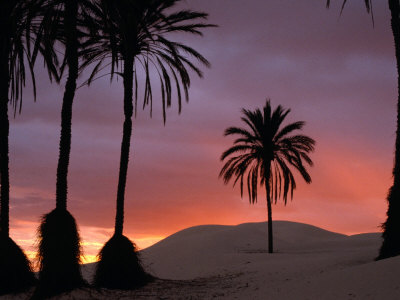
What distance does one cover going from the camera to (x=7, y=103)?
1727cm

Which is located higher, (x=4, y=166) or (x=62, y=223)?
(x=4, y=166)

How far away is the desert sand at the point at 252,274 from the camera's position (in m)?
12.6

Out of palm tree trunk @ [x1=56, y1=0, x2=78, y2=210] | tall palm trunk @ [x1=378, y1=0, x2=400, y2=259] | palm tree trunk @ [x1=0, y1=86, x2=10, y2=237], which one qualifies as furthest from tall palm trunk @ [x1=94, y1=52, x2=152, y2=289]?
tall palm trunk @ [x1=378, y1=0, x2=400, y2=259]

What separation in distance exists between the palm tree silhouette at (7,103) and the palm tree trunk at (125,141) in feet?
11.3

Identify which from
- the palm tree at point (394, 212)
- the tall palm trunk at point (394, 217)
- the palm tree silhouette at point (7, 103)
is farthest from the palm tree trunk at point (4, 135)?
the tall palm trunk at point (394, 217)

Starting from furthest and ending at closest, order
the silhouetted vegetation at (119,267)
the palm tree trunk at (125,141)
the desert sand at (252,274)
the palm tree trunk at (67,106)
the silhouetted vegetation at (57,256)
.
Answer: the palm tree trunk at (125,141) → the silhouetted vegetation at (119,267) → the palm tree trunk at (67,106) → the silhouetted vegetation at (57,256) → the desert sand at (252,274)

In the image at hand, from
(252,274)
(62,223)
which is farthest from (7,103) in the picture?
(252,274)

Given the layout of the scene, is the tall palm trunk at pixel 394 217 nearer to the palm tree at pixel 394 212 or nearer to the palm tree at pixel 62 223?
the palm tree at pixel 394 212

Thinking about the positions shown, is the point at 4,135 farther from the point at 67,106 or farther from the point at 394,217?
the point at 394,217

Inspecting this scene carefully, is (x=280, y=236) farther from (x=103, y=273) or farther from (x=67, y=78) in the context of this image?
(x=67, y=78)

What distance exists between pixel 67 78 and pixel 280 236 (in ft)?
90.8

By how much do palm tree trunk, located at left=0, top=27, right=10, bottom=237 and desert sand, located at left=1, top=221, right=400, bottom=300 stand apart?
302 centimetres

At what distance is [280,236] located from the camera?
3881 cm

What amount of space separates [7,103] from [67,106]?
12.0ft
